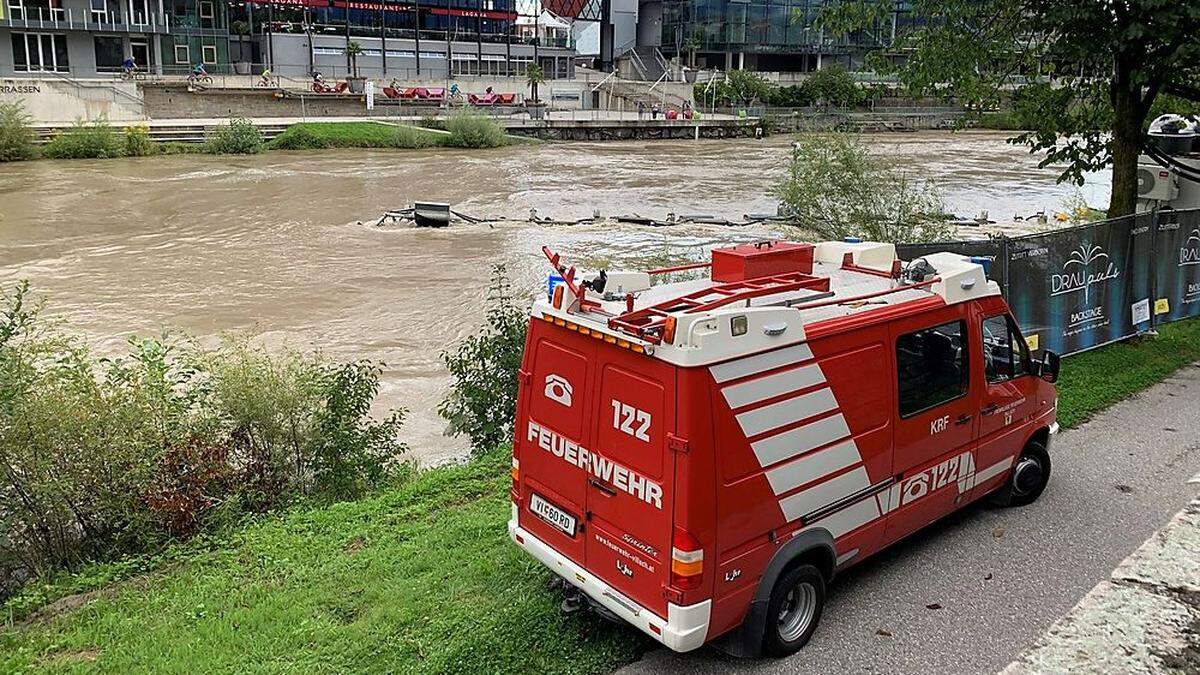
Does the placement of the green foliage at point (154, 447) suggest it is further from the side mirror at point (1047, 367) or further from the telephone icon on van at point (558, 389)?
the side mirror at point (1047, 367)

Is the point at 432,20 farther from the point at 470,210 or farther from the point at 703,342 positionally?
the point at 703,342

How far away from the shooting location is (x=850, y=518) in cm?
576

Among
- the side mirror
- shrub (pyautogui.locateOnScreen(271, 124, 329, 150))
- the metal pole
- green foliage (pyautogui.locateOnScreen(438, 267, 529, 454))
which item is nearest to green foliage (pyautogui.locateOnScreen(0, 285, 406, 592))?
green foliage (pyautogui.locateOnScreen(438, 267, 529, 454))

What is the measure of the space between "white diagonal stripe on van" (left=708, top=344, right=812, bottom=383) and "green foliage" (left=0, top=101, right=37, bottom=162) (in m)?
46.8

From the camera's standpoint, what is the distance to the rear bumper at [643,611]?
489 centimetres

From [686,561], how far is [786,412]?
1.01 metres

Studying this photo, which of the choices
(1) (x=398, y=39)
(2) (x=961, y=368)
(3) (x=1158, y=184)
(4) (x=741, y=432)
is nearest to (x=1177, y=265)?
(3) (x=1158, y=184)

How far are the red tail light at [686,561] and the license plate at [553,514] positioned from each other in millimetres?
835

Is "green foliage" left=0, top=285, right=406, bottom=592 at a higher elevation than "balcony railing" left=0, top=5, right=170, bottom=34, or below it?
below

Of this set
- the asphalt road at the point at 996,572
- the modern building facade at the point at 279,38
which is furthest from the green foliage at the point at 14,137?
the asphalt road at the point at 996,572

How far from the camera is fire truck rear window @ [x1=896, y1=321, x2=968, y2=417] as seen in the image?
6.00 metres

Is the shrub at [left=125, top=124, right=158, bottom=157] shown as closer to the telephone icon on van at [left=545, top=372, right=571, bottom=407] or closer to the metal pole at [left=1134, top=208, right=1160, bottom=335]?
the metal pole at [left=1134, top=208, right=1160, bottom=335]

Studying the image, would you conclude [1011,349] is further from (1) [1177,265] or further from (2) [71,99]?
(2) [71,99]

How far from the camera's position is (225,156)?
4712 cm
